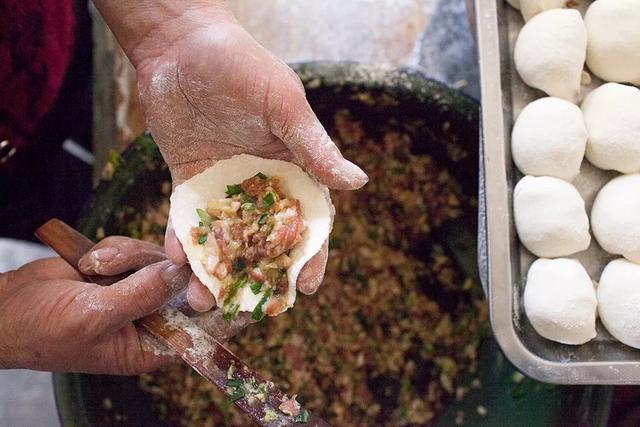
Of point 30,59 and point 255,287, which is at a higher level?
point 30,59

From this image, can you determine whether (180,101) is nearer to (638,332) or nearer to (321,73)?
(321,73)

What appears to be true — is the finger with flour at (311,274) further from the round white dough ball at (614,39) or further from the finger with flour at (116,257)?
the round white dough ball at (614,39)

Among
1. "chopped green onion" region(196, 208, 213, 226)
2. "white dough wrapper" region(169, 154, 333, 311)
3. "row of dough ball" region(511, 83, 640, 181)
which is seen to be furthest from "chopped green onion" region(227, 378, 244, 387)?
"row of dough ball" region(511, 83, 640, 181)

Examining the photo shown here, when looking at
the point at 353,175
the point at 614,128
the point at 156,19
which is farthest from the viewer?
the point at 614,128

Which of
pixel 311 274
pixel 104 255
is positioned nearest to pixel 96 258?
pixel 104 255

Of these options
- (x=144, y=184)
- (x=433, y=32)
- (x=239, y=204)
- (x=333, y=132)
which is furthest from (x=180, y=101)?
(x=433, y=32)

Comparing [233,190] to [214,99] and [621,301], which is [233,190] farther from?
[621,301]

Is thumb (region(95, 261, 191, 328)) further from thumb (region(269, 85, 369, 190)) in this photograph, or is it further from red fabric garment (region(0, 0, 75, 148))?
red fabric garment (region(0, 0, 75, 148))
